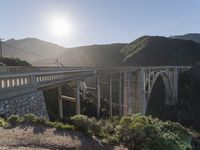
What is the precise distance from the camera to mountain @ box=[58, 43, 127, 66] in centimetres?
10688

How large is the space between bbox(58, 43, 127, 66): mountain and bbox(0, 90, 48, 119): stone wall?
296 ft

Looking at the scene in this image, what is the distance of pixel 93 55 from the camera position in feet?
370

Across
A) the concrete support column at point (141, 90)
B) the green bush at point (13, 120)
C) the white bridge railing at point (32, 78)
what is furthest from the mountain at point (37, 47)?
the green bush at point (13, 120)

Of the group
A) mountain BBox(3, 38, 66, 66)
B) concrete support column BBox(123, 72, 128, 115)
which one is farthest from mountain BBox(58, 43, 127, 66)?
concrete support column BBox(123, 72, 128, 115)

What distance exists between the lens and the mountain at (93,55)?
351 feet

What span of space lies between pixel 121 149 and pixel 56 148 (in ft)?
8.50

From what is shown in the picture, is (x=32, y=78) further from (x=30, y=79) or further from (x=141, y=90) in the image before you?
(x=141, y=90)

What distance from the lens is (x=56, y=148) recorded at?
7059mm

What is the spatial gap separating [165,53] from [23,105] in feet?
276

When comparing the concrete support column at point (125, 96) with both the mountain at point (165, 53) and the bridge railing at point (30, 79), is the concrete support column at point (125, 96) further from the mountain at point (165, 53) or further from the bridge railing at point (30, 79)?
the mountain at point (165, 53)

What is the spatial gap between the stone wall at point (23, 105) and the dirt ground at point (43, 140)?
1793 millimetres

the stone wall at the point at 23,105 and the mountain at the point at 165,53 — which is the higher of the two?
the mountain at the point at 165,53

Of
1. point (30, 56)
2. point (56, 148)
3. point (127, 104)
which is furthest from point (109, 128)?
point (30, 56)

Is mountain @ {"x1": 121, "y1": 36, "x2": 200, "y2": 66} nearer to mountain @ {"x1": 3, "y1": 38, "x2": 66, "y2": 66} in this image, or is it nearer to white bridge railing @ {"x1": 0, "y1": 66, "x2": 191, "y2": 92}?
white bridge railing @ {"x1": 0, "y1": 66, "x2": 191, "y2": 92}
